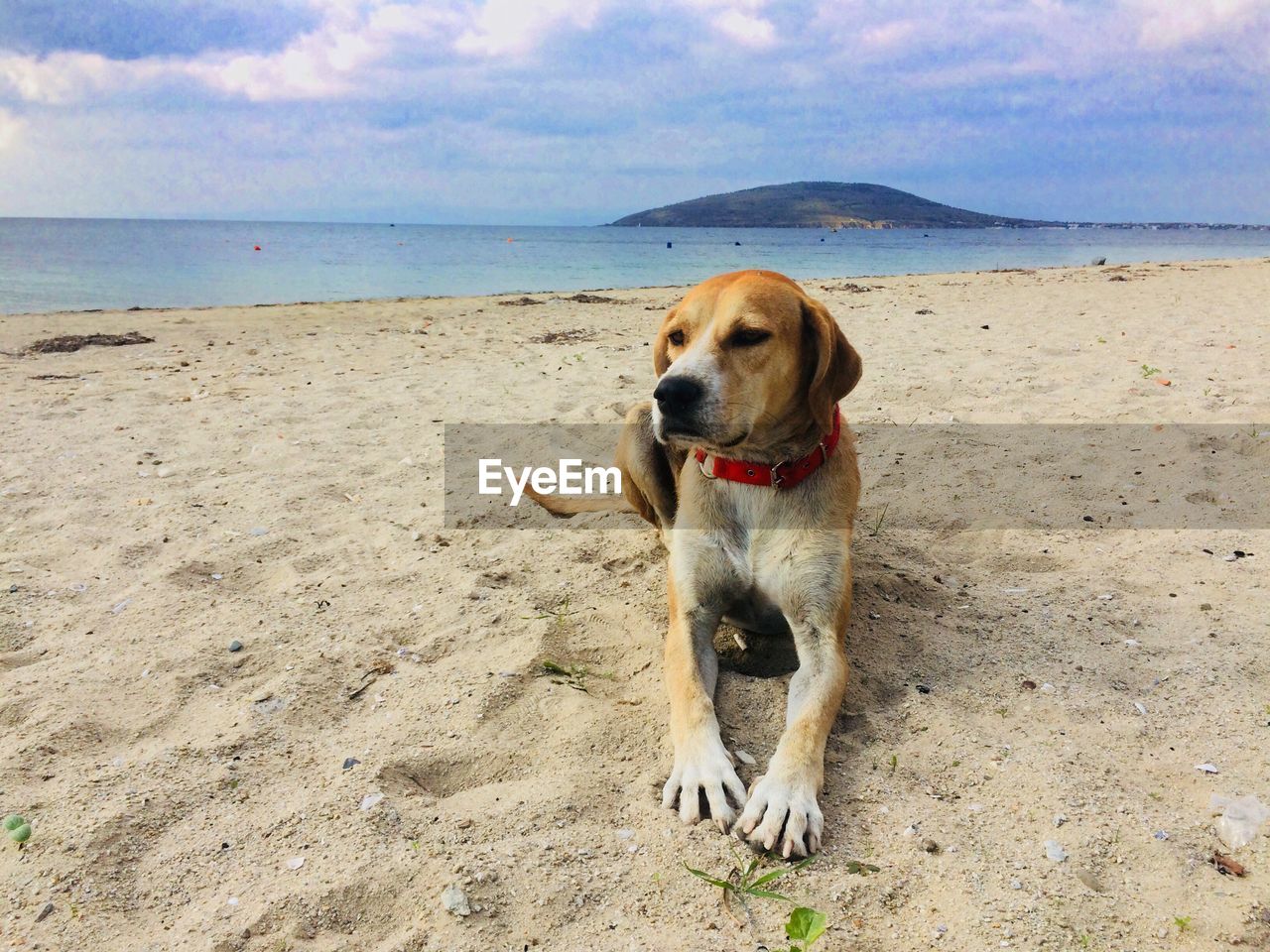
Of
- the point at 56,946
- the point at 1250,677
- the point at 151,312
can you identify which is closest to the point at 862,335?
the point at 1250,677

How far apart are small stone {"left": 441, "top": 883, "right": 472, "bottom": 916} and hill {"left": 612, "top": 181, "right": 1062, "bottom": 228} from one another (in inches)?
4802

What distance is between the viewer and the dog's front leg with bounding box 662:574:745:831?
2.52 m

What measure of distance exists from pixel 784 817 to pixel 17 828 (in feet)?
7.29

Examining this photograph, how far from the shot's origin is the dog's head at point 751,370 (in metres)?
3.13

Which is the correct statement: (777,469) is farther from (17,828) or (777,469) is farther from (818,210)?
(818,210)

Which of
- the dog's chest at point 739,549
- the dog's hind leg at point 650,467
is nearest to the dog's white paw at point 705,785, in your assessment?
the dog's chest at point 739,549

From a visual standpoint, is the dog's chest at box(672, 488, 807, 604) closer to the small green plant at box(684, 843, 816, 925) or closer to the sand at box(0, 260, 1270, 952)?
the sand at box(0, 260, 1270, 952)

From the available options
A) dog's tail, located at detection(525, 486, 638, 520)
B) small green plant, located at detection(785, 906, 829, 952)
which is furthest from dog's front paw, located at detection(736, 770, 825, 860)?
dog's tail, located at detection(525, 486, 638, 520)

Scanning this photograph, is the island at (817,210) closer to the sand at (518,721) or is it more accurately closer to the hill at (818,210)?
the hill at (818,210)

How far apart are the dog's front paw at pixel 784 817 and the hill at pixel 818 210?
121373 millimetres

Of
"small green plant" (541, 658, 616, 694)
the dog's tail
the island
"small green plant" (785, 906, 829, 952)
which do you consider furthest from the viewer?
the island

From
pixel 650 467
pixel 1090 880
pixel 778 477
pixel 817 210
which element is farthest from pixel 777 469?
pixel 817 210

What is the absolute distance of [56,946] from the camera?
1.99m

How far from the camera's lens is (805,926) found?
1956 mm
